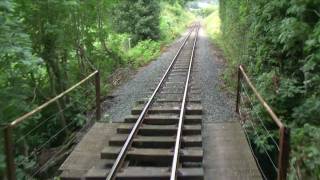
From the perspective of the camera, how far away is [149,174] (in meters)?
6.39

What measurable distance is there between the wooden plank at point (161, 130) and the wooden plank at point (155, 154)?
96 cm

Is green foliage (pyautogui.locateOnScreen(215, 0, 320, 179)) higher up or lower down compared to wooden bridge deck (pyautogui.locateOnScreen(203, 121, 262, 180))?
higher up

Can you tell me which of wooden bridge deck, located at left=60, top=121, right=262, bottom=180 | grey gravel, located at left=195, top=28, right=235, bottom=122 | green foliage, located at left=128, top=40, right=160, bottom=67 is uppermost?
green foliage, located at left=128, top=40, right=160, bottom=67

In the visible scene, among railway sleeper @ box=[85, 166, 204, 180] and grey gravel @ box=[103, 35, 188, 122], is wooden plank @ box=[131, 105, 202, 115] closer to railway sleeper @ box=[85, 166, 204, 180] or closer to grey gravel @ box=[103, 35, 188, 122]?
grey gravel @ box=[103, 35, 188, 122]

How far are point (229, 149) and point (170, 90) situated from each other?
17.7 feet

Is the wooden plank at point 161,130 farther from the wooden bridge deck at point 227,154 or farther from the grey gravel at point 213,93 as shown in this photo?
the grey gravel at point 213,93

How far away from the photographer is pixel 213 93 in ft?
42.3

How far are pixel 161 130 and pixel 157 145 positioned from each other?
2.16 feet

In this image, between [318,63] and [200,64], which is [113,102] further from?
[200,64]

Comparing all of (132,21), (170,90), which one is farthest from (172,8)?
(170,90)

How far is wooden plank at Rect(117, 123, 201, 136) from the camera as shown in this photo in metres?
8.41

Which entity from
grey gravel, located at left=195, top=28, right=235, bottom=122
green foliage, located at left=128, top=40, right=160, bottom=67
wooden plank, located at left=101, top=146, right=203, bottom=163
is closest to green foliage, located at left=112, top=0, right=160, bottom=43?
green foliage, located at left=128, top=40, right=160, bottom=67

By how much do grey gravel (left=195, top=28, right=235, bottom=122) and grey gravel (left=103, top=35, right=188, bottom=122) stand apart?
161 cm

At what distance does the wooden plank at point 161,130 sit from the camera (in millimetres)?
8406
